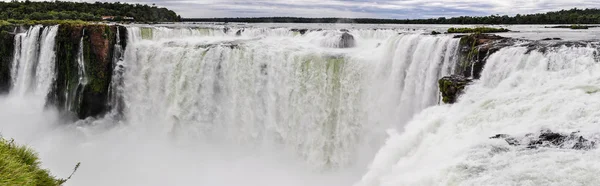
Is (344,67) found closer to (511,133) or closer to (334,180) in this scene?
(334,180)

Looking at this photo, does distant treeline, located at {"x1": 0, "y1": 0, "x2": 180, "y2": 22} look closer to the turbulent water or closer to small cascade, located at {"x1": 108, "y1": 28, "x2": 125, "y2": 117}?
the turbulent water

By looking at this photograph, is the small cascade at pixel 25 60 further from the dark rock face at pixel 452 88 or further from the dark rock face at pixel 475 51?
the dark rock face at pixel 452 88

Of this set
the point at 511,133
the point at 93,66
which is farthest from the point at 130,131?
the point at 511,133

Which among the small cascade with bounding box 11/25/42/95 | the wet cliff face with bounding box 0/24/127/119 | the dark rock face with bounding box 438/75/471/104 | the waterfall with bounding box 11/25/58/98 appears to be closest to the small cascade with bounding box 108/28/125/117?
the wet cliff face with bounding box 0/24/127/119

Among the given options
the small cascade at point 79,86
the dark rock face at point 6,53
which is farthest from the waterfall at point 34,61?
the small cascade at point 79,86

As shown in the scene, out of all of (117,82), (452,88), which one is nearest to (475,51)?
(452,88)
